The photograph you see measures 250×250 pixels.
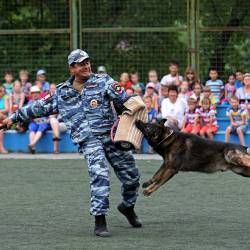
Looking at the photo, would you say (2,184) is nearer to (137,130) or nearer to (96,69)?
(137,130)

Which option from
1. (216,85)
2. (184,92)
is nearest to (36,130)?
(184,92)

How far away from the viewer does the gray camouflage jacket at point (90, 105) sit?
8.31 meters

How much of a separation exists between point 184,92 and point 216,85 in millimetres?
936

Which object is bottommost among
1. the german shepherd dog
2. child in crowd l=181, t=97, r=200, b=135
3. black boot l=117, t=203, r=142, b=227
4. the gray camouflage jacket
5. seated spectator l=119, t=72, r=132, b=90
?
child in crowd l=181, t=97, r=200, b=135

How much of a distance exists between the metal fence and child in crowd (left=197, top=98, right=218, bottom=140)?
1790 millimetres

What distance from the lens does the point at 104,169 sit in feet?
27.0

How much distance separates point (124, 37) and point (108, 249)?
495 inches

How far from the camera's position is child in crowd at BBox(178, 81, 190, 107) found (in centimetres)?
1786

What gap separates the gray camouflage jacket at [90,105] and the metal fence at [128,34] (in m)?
10.8

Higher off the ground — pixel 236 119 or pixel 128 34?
pixel 128 34

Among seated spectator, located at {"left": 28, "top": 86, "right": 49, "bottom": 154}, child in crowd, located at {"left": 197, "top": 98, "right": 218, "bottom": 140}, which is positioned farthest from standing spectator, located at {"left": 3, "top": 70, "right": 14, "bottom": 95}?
child in crowd, located at {"left": 197, "top": 98, "right": 218, "bottom": 140}

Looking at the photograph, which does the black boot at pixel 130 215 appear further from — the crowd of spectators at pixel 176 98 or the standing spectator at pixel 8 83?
the standing spectator at pixel 8 83

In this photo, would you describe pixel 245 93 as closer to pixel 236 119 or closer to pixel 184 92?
pixel 236 119

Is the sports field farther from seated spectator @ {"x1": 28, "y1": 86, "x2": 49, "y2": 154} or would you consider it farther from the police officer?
seated spectator @ {"x1": 28, "y1": 86, "x2": 49, "y2": 154}
